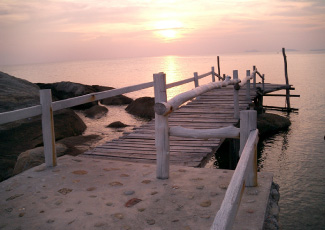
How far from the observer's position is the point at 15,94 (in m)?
12.3

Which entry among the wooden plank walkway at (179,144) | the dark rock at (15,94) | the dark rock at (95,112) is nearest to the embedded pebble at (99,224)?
the wooden plank walkway at (179,144)

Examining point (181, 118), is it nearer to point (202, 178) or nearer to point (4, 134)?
point (202, 178)

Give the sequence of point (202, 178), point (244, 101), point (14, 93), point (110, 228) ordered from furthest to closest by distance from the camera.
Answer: point (14, 93) < point (244, 101) < point (202, 178) < point (110, 228)

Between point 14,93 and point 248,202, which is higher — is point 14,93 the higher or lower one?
the higher one

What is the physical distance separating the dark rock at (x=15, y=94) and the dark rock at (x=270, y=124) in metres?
11.0

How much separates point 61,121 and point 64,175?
345 inches

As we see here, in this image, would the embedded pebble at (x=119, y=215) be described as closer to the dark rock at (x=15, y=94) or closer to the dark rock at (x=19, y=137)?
the dark rock at (x=19, y=137)

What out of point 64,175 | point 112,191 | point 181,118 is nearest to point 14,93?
point 181,118

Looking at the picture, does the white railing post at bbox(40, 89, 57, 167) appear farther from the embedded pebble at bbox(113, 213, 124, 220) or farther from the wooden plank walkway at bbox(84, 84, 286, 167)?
the embedded pebble at bbox(113, 213, 124, 220)

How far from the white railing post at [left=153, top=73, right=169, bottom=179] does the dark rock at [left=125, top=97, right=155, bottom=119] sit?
15914 millimetres

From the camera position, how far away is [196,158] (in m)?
5.21

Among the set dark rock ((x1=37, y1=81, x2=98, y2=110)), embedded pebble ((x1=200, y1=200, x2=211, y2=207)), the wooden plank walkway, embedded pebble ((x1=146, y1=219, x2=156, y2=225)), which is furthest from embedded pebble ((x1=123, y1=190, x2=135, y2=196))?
dark rock ((x1=37, y1=81, x2=98, y2=110))

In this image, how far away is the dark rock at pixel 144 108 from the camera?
20453 mm

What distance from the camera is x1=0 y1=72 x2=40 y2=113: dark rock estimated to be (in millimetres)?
11688
